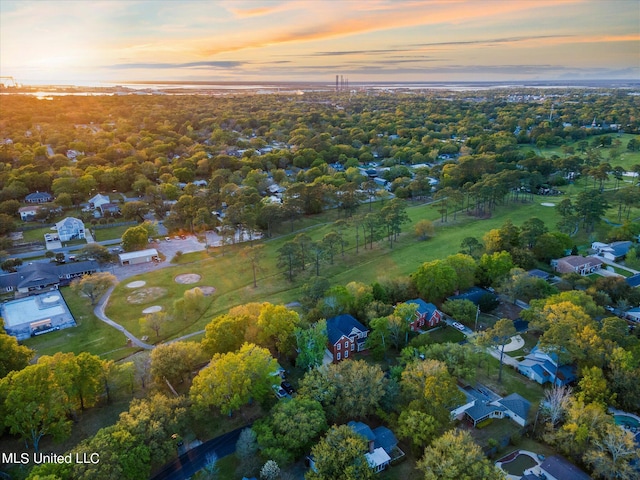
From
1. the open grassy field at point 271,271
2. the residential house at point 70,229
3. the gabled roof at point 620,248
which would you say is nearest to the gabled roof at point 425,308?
the open grassy field at point 271,271

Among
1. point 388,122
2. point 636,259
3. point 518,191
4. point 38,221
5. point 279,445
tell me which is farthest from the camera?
point 388,122

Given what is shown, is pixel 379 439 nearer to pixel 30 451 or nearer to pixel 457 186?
pixel 30 451

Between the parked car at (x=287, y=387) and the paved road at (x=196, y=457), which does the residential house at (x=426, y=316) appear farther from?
the paved road at (x=196, y=457)

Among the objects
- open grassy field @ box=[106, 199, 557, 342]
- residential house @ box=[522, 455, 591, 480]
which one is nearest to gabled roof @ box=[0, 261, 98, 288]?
open grassy field @ box=[106, 199, 557, 342]

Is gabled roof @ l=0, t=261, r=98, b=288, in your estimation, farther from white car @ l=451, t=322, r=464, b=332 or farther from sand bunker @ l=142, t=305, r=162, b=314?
white car @ l=451, t=322, r=464, b=332

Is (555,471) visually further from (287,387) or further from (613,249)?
(613,249)

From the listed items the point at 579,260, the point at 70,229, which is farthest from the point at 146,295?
the point at 579,260

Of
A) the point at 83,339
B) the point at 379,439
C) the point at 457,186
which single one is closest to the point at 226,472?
the point at 379,439
